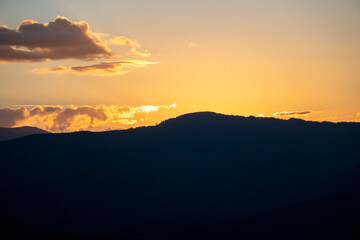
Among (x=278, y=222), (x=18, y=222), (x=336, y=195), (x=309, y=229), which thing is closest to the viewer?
(x=18, y=222)

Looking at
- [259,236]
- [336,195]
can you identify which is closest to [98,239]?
[259,236]

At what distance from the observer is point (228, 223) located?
178875mm

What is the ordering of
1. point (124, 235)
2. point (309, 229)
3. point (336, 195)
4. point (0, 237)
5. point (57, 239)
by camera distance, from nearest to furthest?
point (57, 239) → point (0, 237) → point (309, 229) → point (336, 195) → point (124, 235)

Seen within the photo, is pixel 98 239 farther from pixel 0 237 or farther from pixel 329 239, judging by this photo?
pixel 329 239

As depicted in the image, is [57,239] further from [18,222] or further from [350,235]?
[350,235]

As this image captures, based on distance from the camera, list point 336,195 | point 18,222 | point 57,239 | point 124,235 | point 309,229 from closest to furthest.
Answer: point 57,239, point 18,222, point 309,229, point 336,195, point 124,235

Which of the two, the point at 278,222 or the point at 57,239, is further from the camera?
the point at 278,222

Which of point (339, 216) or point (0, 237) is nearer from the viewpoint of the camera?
point (0, 237)

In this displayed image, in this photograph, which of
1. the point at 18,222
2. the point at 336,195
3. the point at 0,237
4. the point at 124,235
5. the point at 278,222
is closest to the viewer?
the point at 0,237

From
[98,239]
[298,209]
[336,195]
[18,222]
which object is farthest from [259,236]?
[18,222]

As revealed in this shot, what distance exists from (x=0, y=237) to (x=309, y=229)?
3470 inches

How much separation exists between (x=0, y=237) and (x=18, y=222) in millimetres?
10821

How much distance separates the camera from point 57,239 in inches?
4683

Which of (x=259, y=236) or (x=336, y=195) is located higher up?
(x=336, y=195)
